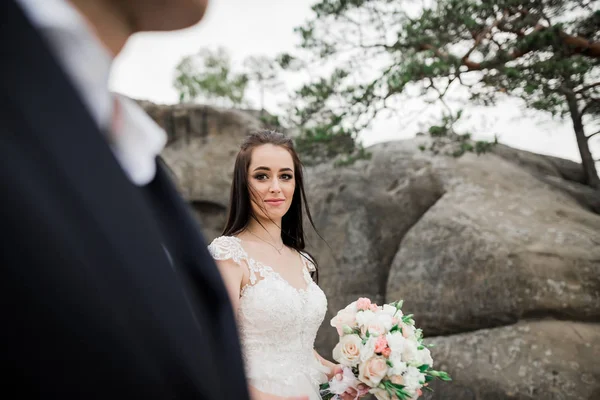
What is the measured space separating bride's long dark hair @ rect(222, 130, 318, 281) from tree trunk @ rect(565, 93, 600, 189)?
4.53m

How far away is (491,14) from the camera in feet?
15.6

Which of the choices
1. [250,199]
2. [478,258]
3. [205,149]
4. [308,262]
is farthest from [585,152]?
[205,149]

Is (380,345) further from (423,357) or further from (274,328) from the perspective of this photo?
(274,328)

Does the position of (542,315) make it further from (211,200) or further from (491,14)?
(211,200)

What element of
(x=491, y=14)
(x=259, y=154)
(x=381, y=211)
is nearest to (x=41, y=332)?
(x=259, y=154)

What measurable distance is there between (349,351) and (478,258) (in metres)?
3.01

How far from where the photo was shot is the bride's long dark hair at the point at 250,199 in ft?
8.66

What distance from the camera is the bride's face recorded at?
2.58 meters

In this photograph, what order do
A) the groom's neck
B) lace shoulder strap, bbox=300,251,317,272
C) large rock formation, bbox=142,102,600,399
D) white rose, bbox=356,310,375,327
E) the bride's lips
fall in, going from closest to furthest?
the groom's neck < white rose, bbox=356,310,375,327 < the bride's lips < lace shoulder strap, bbox=300,251,317,272 < large rock formation, bbox=142,102,600,399

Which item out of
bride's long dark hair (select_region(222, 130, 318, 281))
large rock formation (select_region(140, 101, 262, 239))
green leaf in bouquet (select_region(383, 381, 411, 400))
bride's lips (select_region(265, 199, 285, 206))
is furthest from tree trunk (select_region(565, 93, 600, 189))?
large rock formation (select_region(140, 101, 262, 239))

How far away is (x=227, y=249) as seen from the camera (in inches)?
91.9

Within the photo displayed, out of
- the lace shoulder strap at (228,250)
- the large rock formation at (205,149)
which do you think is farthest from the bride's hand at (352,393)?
the large rock formation at (205,149)

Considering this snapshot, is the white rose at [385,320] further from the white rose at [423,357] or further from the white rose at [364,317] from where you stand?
the white rose at [423,357]

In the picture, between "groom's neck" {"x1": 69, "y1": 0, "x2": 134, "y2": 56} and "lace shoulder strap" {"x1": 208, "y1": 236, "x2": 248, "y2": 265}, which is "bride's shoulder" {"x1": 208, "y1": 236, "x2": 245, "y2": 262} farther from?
"groom's neck" {"x1": 69, "y1": 0, "x2": 134, "y2": 56}
